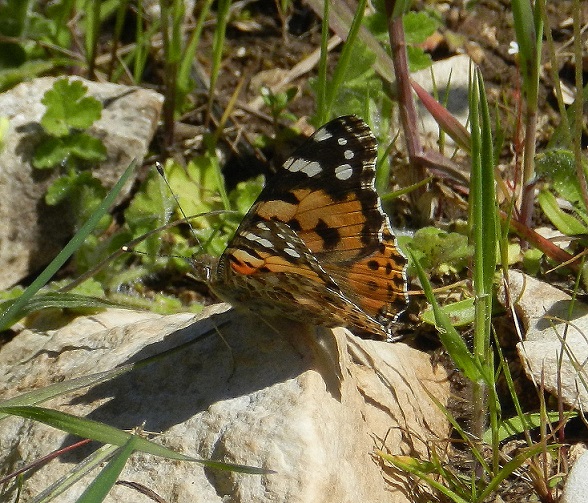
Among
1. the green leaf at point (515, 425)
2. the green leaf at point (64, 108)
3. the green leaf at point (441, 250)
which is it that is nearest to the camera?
the green leaf at point (515, 425)

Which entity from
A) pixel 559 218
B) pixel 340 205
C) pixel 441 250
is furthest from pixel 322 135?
pixel 559 218

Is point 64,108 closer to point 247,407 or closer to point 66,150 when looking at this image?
point 66,150

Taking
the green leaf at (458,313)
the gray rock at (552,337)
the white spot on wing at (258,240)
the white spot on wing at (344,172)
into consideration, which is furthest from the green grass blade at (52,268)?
the gray rock at (552,337)

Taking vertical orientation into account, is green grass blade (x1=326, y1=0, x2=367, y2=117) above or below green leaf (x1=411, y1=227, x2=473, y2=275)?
above

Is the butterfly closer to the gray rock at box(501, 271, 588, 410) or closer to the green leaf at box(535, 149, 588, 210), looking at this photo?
the gray rock at box(501, 271, 588, 410)

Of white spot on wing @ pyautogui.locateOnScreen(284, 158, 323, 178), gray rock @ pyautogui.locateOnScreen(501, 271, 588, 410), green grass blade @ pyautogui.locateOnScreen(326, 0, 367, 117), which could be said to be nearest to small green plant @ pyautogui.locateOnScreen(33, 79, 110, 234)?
green grass blade @ pyautogui.locateOnScreen(326, 0, 367, 117)

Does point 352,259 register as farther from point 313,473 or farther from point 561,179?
point 561,179

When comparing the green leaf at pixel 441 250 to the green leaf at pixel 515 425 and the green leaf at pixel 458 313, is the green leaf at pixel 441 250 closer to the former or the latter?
the green leaf at pixel 458 313
